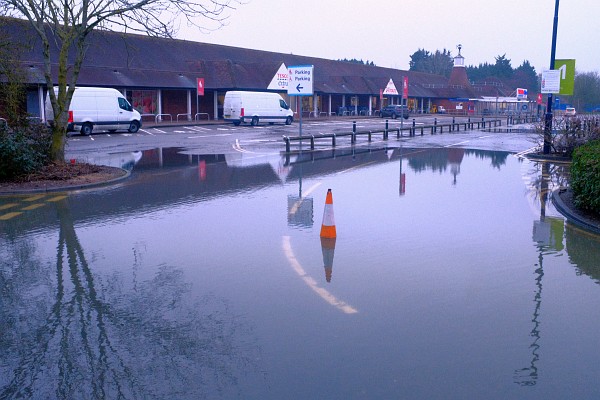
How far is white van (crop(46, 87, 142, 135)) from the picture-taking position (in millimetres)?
32094

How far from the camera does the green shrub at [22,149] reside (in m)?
14.2

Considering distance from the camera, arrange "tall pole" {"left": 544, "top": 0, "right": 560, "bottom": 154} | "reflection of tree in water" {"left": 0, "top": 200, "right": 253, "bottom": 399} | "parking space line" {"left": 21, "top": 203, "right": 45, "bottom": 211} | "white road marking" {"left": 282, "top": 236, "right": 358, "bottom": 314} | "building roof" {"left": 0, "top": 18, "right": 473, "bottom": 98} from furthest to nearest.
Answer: "building roof" {"left": 0, "top": 18, "right": 473, "bottom": 98}, "tall pole" {"left": 544, "top": 0, "right": 560, "bottom": 154}, "parking space line" {"left": 21, "top": 203, "right": 45, "bottom": 211}, "white road marking" {"left": 282, "top": 236, "right": 358, "bottom": 314}, "reflection of tree in water" {"left": 0, "top": 200, "right": 253, "bottom": 399}

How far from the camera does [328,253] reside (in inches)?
333

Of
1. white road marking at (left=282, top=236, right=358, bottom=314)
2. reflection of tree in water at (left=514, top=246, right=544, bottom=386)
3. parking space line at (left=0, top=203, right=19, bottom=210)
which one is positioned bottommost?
reflection of tree in water at (left=514, top=246, right=544, bottom=386)

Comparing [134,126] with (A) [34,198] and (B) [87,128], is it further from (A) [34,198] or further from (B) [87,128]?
(A) [34,198]

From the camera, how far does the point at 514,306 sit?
6.40 m

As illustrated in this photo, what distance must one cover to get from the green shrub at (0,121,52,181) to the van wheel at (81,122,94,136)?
674 inches

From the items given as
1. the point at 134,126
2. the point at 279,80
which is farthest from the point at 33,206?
the point at 279,80

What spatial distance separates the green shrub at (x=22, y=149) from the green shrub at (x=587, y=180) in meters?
11.8

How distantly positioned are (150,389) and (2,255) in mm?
4762

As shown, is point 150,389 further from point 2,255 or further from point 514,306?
point 2,255

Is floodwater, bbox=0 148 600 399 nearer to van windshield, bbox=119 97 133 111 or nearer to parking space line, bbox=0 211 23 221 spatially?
parking space line, bbox=0 211 23 221

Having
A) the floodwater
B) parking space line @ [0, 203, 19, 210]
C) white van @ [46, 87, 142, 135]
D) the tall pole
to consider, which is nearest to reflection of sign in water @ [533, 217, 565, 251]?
the floodwater

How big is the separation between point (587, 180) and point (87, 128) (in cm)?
2755
